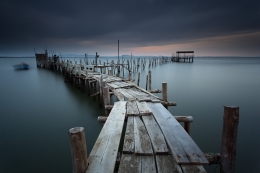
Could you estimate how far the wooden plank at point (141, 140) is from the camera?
2.42 metres

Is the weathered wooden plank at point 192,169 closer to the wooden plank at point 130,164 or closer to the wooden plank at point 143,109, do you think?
the wooden plank at point 130,164

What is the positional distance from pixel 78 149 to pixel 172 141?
175cm

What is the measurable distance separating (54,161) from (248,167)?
6.95m

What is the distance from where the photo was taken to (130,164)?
217cm

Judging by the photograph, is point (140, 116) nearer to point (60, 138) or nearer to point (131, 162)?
point (131, 162)

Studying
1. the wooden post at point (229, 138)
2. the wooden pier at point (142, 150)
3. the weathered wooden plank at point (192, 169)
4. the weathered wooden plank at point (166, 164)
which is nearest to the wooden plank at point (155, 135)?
the wooden pier at point (142, 150)

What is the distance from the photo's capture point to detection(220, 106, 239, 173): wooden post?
2.30 m

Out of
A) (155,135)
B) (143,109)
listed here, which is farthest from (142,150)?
(143,109)

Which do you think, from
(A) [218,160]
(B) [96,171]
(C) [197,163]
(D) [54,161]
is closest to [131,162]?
(B) [96,171]

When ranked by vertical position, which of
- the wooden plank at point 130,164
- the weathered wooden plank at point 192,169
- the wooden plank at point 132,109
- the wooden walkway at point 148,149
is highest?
the wooden plank at point 132,109

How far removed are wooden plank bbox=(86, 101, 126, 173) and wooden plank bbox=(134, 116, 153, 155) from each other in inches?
14.7

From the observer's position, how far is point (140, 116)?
13.1ft

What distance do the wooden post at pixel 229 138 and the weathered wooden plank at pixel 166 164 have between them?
958 mm

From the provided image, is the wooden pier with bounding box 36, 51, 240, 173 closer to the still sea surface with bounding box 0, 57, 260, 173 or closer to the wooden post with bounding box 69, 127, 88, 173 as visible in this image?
the wooden post with bounding box 69, 127, 88, 173
